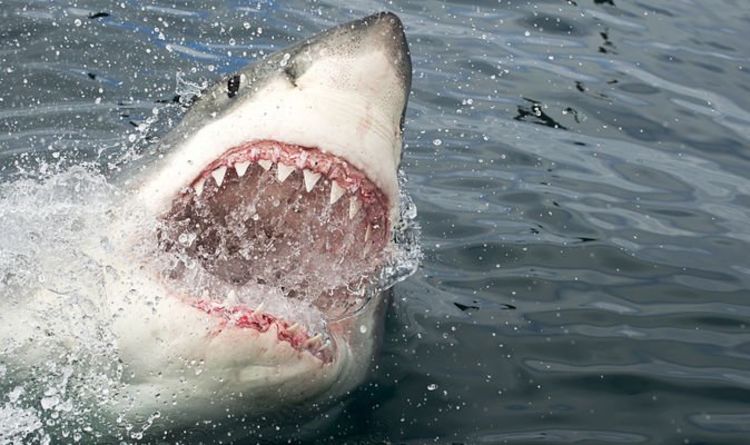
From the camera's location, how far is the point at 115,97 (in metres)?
6.12

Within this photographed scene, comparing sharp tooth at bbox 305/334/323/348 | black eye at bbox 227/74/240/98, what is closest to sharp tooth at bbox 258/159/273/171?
black eye at bbox 227/74/240/98

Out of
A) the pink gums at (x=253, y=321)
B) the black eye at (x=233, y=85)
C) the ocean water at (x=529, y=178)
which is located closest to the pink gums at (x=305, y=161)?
the black eye at (x=233, y=85)

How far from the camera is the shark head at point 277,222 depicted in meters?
2.63

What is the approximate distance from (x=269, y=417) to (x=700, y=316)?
1.97 m

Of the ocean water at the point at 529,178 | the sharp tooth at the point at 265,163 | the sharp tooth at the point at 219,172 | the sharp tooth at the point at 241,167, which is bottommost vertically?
the ocean water at the point at 529,178

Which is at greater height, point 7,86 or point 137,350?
point 137,350

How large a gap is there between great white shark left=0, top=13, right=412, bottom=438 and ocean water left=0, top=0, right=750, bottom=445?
1.11 feet

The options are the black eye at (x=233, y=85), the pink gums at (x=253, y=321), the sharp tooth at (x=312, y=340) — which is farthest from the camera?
the black eye at (x=233, y=85)

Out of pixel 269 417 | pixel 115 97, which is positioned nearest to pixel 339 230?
pixel 269 417

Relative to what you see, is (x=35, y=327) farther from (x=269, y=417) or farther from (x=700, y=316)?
(x=700, y=316)

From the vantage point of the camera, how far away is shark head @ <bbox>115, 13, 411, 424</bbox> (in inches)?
104

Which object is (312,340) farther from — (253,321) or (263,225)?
(263,225)

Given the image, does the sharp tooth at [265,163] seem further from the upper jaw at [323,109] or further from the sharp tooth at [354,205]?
the sharp tooth at [354,205]

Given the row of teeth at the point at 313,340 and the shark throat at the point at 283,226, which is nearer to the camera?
the row of teeth at the point at 313,340
